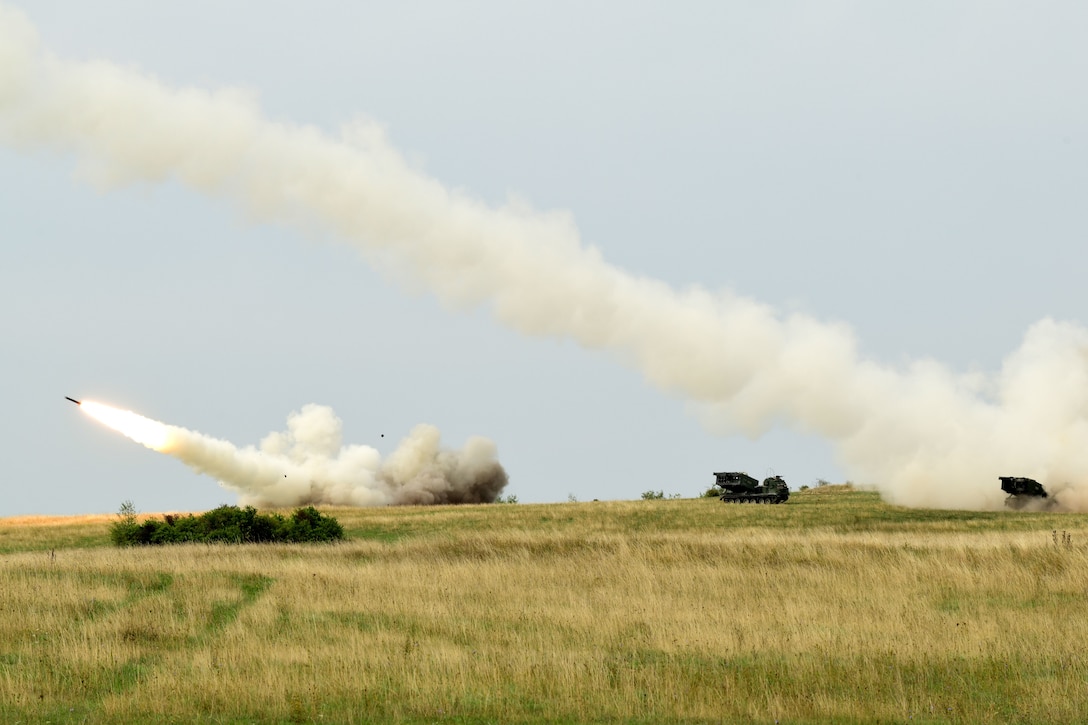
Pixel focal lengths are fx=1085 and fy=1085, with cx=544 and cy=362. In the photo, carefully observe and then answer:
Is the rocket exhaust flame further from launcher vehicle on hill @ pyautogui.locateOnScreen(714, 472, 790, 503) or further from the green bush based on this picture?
launcher vehicle on hill @ pyautogui.locateOnScreen(714, 472, 790, 503)

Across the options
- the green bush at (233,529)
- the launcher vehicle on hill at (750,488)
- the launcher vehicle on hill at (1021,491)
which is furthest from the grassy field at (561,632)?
the launcher vehicle on hill at (750,488)

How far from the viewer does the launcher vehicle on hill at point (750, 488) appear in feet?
201

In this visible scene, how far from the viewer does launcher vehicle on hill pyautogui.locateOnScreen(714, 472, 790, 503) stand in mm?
61188

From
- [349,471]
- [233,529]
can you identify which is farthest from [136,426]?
[349,471]

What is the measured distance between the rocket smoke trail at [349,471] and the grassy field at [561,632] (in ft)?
107

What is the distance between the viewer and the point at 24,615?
70.3ft

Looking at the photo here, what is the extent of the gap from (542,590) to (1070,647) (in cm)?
1124

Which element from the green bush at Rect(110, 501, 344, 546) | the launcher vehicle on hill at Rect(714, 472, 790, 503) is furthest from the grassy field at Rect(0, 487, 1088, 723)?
the launcher vehicle on hill at Rect(714, 472, 790, 503)

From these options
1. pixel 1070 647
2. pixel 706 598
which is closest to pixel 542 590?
pixel 706 598

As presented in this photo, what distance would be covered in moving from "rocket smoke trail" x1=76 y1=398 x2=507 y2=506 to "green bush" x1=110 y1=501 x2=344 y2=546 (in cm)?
1402

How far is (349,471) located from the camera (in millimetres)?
78375

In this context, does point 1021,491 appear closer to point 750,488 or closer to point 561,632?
point 750,488

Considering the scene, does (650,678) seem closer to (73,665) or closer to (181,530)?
(73,665)

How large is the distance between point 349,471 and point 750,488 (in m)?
30.7
